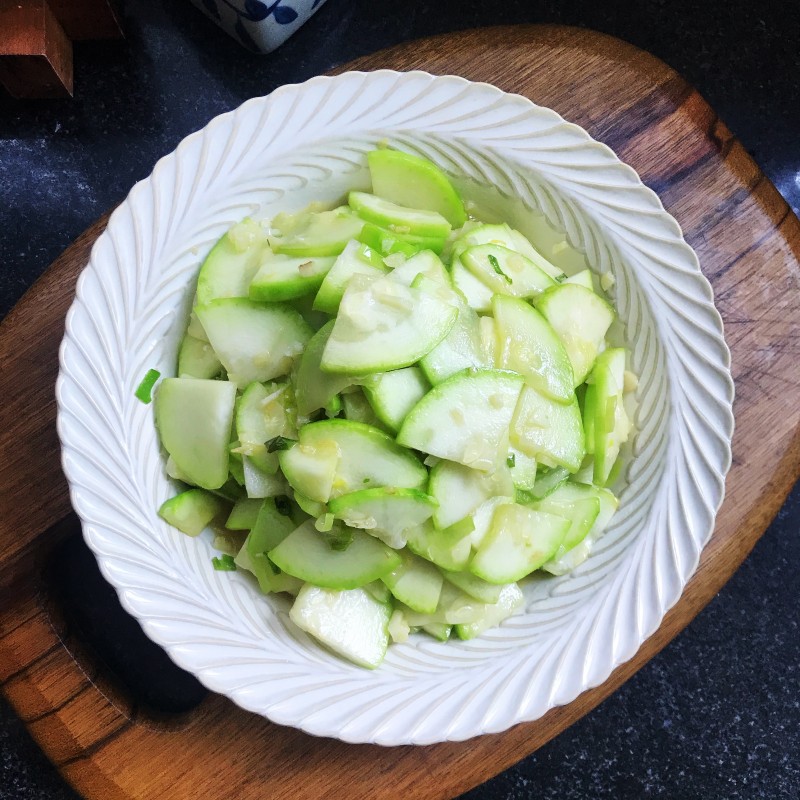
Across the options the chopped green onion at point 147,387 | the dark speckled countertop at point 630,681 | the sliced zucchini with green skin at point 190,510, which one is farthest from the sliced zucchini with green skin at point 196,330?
the dark speckled countertop at point 630,681

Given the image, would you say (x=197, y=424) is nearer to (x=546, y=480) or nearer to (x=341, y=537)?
(x=341, y=537)

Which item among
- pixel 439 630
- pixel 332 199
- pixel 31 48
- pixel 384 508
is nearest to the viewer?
pixel 384 508

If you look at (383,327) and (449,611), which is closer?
(383,327)

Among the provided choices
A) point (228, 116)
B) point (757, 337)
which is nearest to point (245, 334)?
point (228, 116)

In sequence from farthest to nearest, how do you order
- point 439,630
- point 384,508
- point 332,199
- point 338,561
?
point 332,199
point 439,630
point 338,561
point 384,508

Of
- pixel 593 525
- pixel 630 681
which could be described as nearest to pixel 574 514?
pixel 593 525

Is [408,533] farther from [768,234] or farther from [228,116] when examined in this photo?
[768,234]

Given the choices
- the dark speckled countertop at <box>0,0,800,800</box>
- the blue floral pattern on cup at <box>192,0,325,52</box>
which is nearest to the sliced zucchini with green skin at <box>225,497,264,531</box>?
the dark speckled countertop at <box>0,0,800,800</box>

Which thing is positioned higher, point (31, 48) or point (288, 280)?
point (31, 48)
